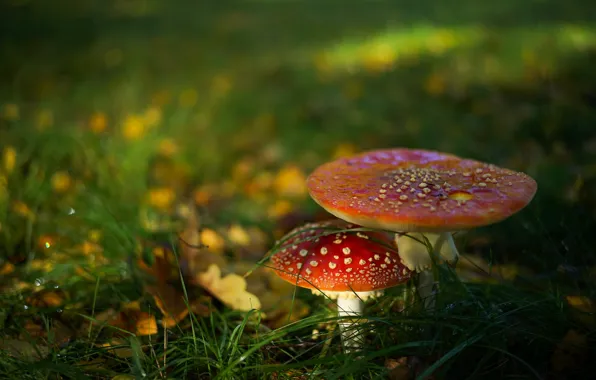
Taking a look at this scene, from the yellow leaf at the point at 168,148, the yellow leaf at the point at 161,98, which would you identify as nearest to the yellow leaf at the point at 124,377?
the yellow leaf at the point at 168,148

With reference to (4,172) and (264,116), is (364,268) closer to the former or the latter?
(4,172)

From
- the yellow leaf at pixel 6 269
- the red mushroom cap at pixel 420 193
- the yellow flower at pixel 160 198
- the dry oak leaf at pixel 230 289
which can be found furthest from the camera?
the yellow flower at pixel 160 198

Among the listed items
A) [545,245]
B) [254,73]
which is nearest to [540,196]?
[545,245]

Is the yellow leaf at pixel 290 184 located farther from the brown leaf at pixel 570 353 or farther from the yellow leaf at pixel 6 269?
the brown leaf at pixel 570 353

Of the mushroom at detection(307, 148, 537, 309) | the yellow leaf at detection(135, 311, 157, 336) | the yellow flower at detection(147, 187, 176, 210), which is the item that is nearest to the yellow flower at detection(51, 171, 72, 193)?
the yellow flower at detection(147, 187, 176, 210)

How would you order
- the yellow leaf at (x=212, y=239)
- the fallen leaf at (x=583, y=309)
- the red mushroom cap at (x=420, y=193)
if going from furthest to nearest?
the yellow leaf at (x=212, y=239) < the fallen leaf at (x=583, y=309) < the red mushroom cap at (x=420, y=193)

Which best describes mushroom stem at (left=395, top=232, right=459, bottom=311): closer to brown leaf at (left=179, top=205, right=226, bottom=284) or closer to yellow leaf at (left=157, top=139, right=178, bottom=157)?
brown leaf at (left=179, top=205, right=226, bottom=284)

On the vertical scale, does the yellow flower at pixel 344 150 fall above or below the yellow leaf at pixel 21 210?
below
